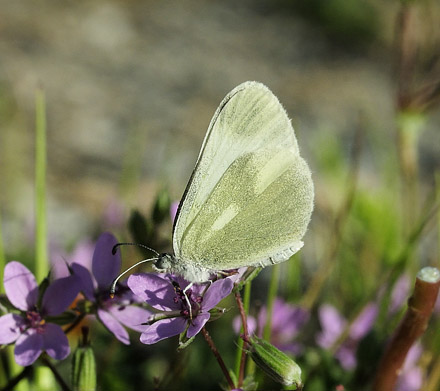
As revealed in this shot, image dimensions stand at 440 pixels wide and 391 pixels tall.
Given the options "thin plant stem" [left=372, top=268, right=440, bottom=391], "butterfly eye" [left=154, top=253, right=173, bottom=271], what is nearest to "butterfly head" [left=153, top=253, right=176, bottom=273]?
"butterfly eye" [left=154, top=253, right=173, bottom=271]

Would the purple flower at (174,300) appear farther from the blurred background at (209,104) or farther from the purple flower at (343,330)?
the purple flower at (343,330)

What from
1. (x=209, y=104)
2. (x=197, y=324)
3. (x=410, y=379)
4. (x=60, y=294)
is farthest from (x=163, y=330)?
(x=209, y=104)

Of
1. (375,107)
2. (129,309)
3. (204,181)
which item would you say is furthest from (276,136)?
(375,107)

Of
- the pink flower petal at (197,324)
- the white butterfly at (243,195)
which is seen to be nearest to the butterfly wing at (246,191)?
the white butterfly at (243,195)

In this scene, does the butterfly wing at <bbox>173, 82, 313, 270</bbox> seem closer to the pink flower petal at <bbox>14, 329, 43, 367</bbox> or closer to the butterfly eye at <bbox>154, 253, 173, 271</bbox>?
the butterfly eye at <bbox>154, 253, 173, 271</bbox>

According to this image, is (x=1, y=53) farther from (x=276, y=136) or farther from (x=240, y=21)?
(x=276, y=136)

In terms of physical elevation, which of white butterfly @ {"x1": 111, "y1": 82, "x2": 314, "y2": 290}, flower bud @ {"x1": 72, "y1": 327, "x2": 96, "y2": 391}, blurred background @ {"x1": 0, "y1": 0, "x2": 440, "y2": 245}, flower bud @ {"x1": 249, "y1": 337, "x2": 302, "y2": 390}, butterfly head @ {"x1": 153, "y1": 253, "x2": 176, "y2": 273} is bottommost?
blurred background @ {"x1": 0, "y1": 0, "x2": 440, "y2": 245}
